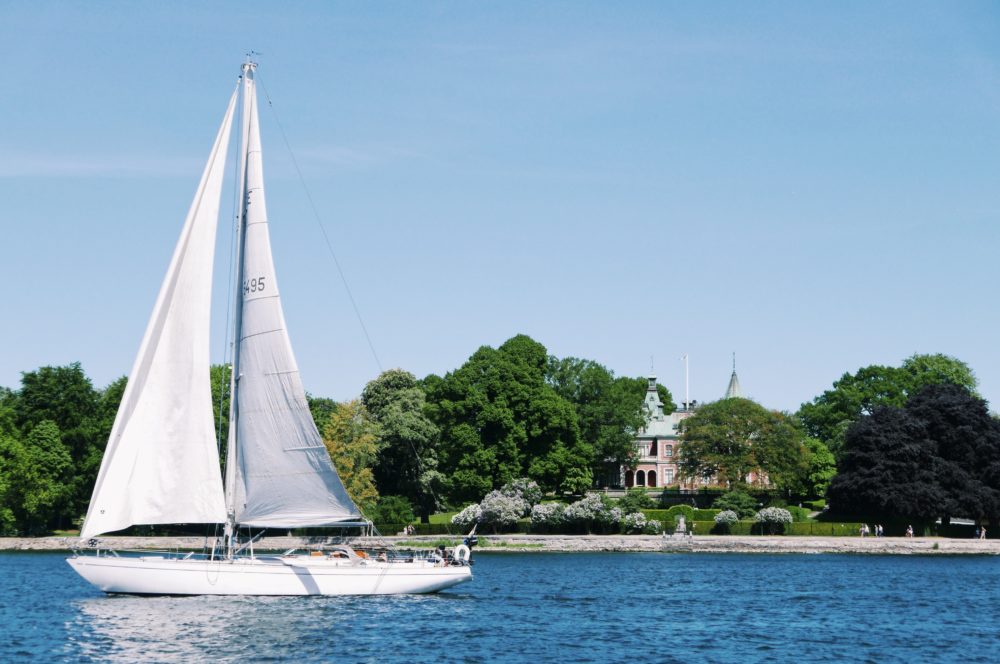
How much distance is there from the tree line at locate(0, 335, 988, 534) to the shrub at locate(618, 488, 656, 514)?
4.33 metres

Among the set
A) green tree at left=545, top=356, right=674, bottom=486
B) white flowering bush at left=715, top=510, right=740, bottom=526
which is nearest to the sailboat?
white flowering bush at left=715, top=510, right=740, bottom=526

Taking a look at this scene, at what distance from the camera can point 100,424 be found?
3617 inches

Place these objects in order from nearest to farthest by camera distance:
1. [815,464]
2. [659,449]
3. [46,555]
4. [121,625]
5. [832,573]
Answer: [121,625] → [832,573] → [46,555] → [815,464] → [659,449]

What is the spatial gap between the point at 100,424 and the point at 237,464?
55015 millimetres

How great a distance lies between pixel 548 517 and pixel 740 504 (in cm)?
1481

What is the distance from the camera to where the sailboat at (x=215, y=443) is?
39.6m

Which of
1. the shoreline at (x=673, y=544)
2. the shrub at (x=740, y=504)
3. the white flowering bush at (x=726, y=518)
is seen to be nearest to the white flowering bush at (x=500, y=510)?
the shoreline at (x=673, y=544)

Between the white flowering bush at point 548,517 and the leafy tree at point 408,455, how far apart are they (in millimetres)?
9601

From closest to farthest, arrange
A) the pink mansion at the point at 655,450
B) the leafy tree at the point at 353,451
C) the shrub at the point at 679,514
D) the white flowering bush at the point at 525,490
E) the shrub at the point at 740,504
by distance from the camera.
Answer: the leafy tree at the point at 353,451, the shrub at the point at 679,514, the white flowering bush at the point at 525,490, the shrub at the point at 740,504, the pink mansion at the point at 655,450

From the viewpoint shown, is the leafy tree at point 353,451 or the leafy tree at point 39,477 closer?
the leafy tree at point 353,451

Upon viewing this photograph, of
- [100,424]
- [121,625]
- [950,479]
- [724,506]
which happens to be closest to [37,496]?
[100,424]

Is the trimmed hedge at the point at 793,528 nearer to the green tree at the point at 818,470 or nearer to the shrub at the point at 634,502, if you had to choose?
the shrub at the point at 634,502

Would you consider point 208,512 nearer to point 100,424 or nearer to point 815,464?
point 100,424

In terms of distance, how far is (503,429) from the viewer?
3713 inches
